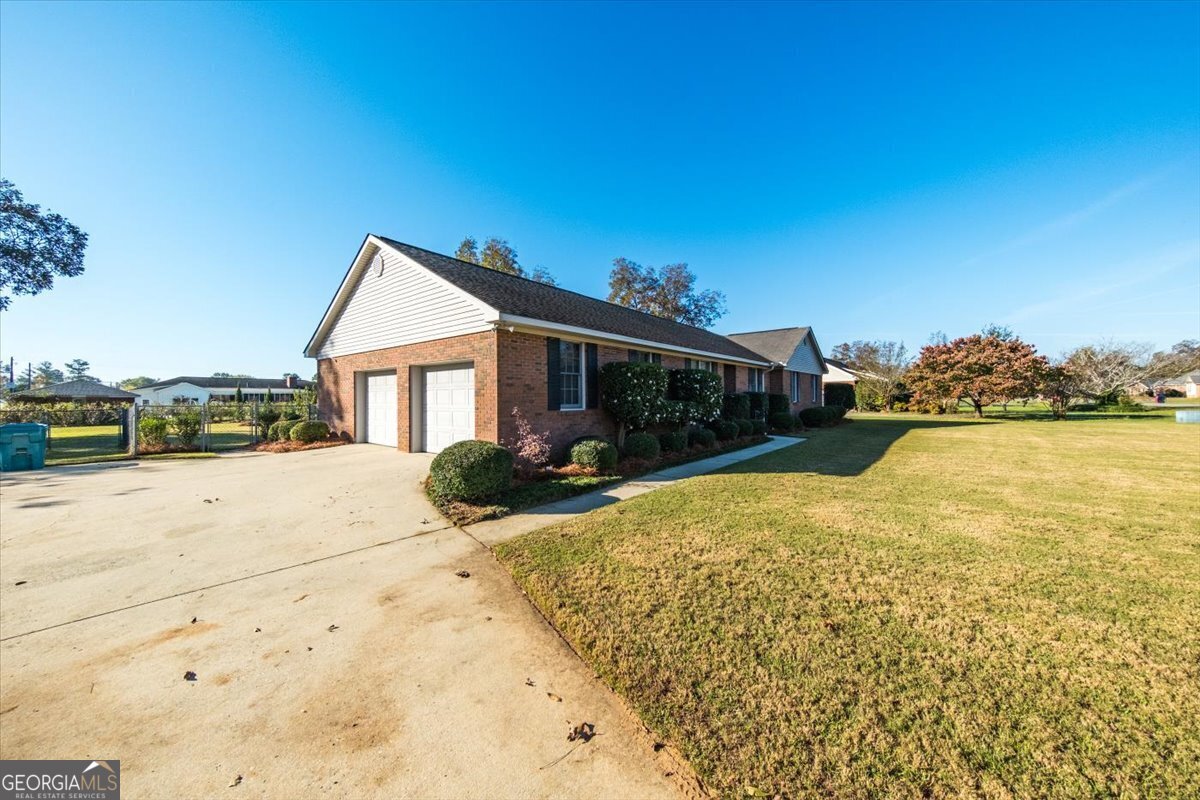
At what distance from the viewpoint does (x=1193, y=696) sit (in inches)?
93.2

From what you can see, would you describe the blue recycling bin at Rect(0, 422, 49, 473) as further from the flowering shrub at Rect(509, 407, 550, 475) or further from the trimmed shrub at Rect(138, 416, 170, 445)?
the flowering shrub at Rect(509, 407, 550, 475)

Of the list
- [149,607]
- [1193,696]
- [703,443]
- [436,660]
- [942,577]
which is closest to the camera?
[1193,696]

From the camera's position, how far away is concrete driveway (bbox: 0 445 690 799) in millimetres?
2051

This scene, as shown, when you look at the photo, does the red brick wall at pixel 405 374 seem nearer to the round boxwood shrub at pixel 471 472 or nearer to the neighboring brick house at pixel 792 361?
the round boxwood shrub at pixel 471 472

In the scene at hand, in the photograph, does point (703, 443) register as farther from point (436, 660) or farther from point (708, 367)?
point (436, 660)

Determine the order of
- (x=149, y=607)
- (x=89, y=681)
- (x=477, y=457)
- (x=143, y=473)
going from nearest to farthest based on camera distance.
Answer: (x=89, y=681), (x=149, y=607), (x=477, y=457), (x=143, y=473)

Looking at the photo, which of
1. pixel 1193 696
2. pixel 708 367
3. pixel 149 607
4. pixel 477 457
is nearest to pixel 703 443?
pixel 708 367

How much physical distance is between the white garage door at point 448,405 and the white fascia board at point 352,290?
5.92ft

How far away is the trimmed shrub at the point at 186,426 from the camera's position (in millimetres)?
13000

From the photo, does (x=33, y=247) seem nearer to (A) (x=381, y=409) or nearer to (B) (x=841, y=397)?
(A) (x=381, y=409)

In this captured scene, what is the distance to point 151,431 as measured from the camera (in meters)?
12.3

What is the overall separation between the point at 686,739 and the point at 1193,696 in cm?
292

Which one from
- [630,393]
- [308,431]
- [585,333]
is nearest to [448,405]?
[585,333]

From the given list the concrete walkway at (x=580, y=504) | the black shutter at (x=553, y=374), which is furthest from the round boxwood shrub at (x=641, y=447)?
the black shutter at (x=553, y=374)
